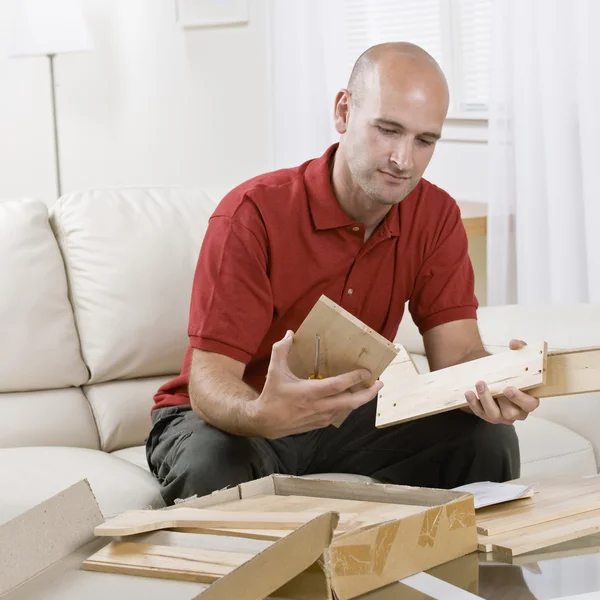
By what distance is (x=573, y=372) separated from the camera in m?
1.36

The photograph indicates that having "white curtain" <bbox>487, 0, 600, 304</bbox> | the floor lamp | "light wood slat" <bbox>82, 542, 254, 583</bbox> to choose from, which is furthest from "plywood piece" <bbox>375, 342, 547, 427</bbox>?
the floor lamp

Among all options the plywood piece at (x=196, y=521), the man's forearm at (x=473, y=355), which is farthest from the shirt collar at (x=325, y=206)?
the plywood piece at (x=196, y=521)

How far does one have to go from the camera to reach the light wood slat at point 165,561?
91cm

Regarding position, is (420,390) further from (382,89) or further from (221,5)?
(221,5)

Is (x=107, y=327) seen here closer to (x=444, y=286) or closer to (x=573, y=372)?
(x=444, y=286)

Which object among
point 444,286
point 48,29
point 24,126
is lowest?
point 444,286

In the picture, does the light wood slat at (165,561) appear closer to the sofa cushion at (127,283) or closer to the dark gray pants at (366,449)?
the dark gray pants at (366,449)

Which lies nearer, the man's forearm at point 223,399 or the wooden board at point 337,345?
the wooden board at point 337,345

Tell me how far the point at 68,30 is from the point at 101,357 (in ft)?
5.98

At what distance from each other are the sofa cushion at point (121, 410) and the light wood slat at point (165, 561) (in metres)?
1.03

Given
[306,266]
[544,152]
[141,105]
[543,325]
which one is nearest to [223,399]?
[306,266]

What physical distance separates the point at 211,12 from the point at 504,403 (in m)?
2.91

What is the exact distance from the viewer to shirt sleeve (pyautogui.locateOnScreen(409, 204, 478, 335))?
6.01 ft

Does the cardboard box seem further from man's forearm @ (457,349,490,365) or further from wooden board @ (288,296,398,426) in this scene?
man's forearm @ (457,349,490,365)
